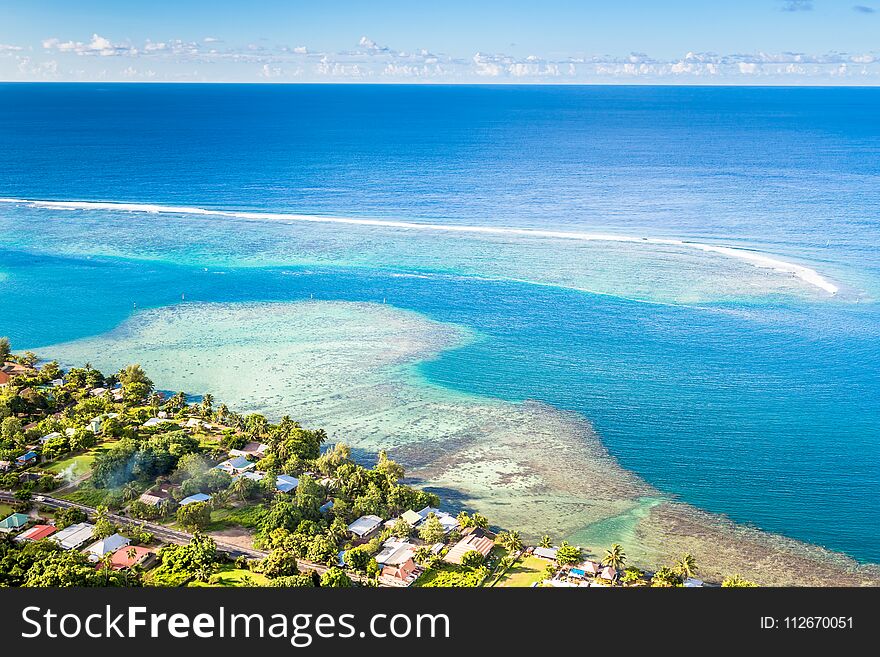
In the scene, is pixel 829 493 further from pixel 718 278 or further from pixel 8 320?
pixel 8 320

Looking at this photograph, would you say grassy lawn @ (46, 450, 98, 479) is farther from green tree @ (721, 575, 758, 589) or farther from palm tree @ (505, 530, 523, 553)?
green tree @ (721, 575, 758, 589)

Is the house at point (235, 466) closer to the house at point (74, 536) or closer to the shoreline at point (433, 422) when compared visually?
the shoreline at point (433, 422)

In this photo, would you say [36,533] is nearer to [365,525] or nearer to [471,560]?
[365,525]

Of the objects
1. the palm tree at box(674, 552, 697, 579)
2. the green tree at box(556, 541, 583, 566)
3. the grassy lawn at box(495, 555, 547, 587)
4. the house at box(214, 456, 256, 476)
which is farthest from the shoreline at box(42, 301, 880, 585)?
the house at box(214, 456, 256, 476)

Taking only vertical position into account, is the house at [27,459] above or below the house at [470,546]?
above

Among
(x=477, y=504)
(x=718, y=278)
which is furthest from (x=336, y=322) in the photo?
(x=718, y=278)

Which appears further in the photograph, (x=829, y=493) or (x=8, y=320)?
(x=8, y=320)

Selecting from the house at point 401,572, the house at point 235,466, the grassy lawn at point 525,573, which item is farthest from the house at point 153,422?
the grassy lawn at point 525,573
